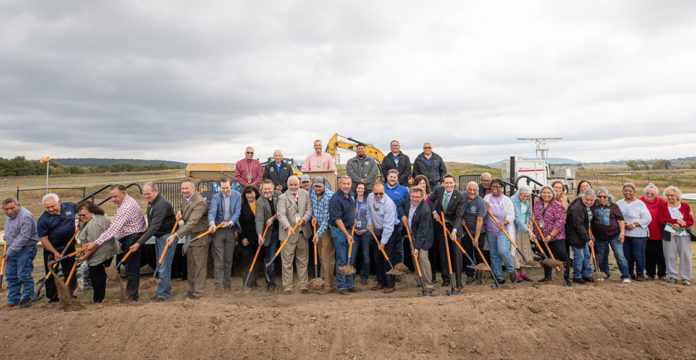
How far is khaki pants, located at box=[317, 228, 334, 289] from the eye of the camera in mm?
6535

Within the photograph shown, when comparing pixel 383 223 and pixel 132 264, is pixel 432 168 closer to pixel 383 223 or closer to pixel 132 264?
pixel 383 223

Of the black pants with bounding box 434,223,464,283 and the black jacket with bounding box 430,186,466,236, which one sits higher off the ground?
the black jacket with bounding box 430,186,466,236

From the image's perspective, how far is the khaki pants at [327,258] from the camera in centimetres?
654

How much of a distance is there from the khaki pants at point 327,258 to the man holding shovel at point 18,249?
4.84 metres

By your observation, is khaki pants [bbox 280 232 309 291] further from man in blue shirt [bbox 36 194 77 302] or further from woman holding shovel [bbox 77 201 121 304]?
man in blue shirt [bbox 36 194 77 302]

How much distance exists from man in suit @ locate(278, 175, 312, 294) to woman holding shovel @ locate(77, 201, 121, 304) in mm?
2823

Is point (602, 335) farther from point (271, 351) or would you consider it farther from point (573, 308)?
point (271, 351)

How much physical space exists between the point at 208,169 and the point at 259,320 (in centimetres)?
1110

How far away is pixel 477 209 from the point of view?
6.37 m

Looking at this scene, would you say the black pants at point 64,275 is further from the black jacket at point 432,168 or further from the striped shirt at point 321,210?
the black jacket at point 432,168

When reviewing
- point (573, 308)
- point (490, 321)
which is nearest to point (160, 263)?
point (490, 321)

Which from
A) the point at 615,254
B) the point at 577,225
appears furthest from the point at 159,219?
the point at 615,254

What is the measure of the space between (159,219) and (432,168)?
19.1ft

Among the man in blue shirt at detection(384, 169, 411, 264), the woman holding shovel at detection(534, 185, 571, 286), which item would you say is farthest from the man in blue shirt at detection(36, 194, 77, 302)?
the woman holding shovel at detection(534, 185, 571, 286)
